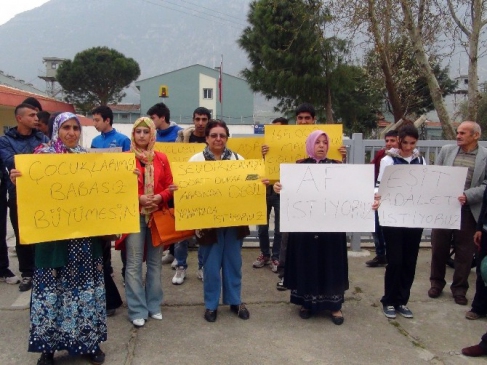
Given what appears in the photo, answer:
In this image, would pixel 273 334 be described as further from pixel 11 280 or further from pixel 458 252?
pixel 11 280

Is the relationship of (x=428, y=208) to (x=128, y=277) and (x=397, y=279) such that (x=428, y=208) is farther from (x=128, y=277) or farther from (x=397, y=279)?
(x=128, y=277)

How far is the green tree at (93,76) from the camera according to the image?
156 feet

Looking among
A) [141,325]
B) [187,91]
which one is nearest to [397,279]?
[141,325]

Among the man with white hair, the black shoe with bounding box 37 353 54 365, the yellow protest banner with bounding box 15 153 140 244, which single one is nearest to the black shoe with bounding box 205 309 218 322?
the yellow protest banner with bounding box 15 153 140 244

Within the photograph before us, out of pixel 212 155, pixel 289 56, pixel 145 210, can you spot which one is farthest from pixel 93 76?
pixel 145 210

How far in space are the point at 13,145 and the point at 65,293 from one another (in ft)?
7.54

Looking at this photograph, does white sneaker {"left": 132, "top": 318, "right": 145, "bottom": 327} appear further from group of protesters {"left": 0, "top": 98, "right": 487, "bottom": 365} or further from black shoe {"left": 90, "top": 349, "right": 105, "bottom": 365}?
black shoe {"left": 90, "top": 349, "right": 105, "bottom": 365}

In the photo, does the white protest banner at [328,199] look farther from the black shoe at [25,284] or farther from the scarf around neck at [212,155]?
the black shoe at [25,284]

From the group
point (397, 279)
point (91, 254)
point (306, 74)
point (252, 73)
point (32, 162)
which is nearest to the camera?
point (32, 162)

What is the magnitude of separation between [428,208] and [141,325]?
2768mm

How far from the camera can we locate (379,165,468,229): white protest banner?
398 cm

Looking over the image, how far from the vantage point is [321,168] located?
3854 mm

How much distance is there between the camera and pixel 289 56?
18.5 m

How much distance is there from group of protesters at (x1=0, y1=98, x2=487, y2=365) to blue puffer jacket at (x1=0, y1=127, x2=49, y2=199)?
0.4 inches
